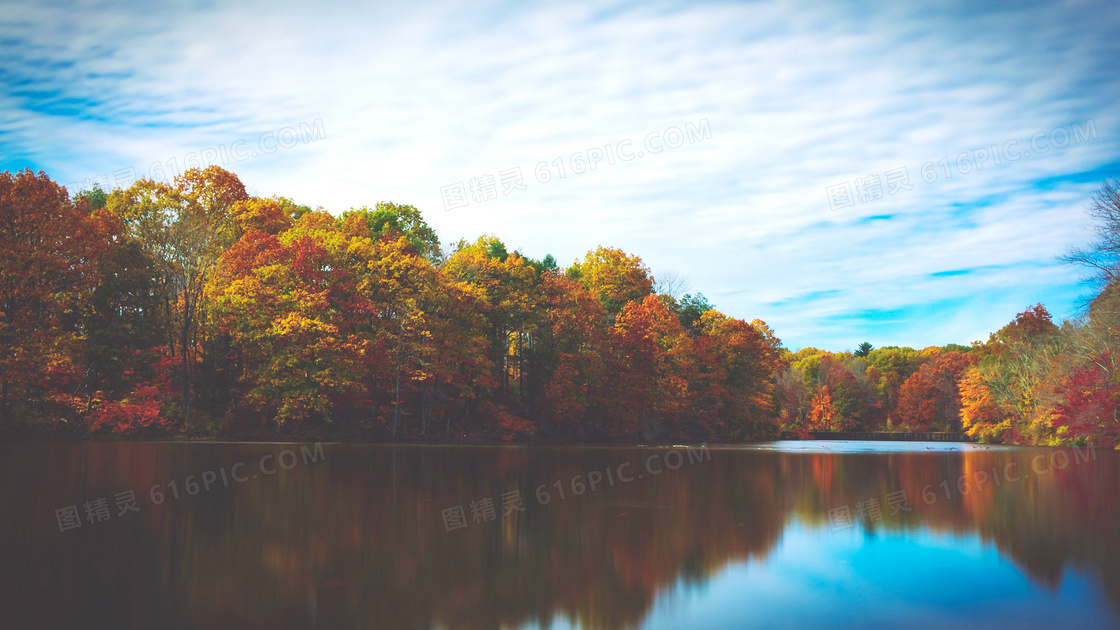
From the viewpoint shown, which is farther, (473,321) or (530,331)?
(530,331)

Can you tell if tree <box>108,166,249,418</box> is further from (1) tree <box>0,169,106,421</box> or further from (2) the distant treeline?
(1) tree <box>0,169,106,421</box>

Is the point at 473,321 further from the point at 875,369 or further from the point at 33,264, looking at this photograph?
the point at 875,369

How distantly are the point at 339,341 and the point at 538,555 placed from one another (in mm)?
33043

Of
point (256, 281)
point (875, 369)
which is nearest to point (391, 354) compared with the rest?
point (256, 281)

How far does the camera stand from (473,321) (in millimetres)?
45031

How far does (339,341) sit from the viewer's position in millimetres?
38344

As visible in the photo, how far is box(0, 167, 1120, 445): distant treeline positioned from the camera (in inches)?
1303

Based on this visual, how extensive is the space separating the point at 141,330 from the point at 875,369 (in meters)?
113
